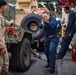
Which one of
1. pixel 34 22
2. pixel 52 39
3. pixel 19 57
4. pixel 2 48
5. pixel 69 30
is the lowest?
pixel 19 57

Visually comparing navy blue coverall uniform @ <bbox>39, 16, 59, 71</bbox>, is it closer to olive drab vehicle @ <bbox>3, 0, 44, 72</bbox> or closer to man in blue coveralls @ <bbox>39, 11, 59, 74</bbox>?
man in blue coveralls @ <bbox>39, 11, 59, 74</bbox>

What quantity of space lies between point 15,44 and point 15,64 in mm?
501

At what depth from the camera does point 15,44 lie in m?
7.33

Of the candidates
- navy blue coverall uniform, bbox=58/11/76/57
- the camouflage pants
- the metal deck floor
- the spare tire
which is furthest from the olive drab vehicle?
the camouflage pants

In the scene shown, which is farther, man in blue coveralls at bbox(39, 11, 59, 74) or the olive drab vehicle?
man in blue coveralls at bbox(39, 11, 59, 74)

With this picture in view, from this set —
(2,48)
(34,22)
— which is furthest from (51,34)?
(34,22)

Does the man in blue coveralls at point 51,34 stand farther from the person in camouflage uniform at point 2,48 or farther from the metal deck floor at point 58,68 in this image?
the person in camouflage uniform at point 2,48

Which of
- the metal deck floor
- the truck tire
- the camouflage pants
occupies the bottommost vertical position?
the metal deck floor

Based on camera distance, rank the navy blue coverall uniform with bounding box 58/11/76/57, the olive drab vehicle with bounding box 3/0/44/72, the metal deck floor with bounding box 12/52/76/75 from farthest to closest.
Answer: the navy blue coverall uniform with bounding box 58/11/76/57
the metal deck floor with bounding box 12/52/76/75
the olive drab vehicle with bounding box 3/0/44/72

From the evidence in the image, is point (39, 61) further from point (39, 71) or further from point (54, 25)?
point (54, 25)

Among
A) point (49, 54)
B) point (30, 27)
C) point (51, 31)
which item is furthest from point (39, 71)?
point (30, 27)

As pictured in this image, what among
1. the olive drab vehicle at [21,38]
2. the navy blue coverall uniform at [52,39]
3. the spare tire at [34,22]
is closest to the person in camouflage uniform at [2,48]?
the olive drab vehicle at [21,38]

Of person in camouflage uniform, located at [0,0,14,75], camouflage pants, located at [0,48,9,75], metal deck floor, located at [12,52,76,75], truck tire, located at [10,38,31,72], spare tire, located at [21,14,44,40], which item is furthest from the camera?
spare tire, located at [21,14,44,40]

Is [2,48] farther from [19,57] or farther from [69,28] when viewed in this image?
[69,28]
